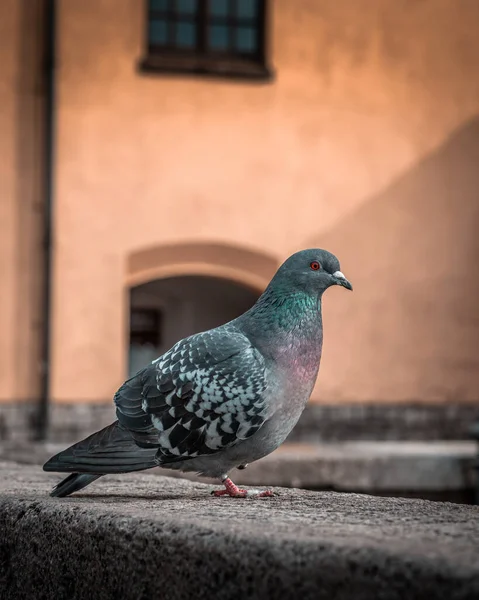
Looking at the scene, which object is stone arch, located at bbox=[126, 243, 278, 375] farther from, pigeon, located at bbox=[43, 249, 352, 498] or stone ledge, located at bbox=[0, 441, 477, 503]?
pigeon, located at bbox=[43, 249, 352, 498]

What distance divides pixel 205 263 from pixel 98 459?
332 inches

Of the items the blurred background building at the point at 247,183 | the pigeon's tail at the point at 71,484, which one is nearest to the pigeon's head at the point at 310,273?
the pigeon's tail at the point at 71,484

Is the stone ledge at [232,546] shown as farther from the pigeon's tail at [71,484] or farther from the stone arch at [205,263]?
the stone arch at [205,263]

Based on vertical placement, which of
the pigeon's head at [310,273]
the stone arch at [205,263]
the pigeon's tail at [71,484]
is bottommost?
the pigeon's tail at [71,484]

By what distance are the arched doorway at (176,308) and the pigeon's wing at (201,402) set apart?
9325mm

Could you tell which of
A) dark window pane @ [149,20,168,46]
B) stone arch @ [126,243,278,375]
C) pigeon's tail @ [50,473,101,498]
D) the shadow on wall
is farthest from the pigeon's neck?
dark window pane @ [149,20,168,46]

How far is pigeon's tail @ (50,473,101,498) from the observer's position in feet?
11.7

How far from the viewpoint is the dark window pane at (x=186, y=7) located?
38.9ft

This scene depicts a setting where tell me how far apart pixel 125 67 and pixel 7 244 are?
6.06 ft

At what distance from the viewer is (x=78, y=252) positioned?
11.5 meters

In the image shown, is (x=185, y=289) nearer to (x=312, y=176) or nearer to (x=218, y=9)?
(x=312, y=176)

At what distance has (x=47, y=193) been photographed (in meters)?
11.5

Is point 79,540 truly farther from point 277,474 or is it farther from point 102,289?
point 102,289

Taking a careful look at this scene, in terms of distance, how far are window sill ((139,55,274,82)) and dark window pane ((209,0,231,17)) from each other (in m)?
0.43
